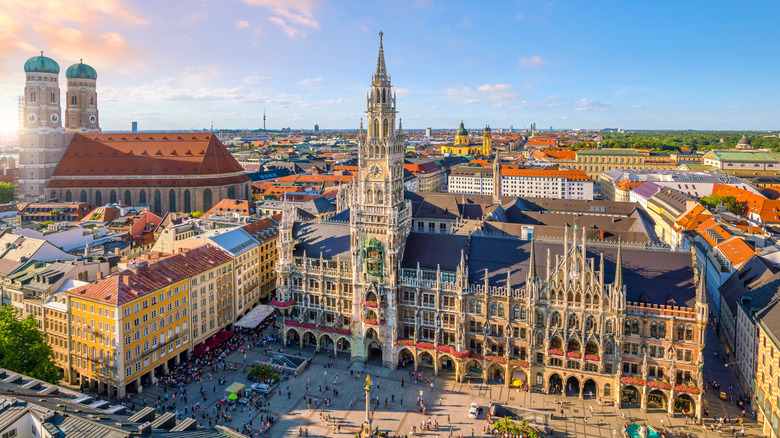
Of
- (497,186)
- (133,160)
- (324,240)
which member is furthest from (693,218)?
(133,160)

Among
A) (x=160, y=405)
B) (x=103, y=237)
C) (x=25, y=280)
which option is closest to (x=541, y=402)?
(x=160, y=405)

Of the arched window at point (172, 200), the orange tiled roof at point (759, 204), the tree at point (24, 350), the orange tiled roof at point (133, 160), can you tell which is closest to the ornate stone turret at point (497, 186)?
the orange tiled roof at point (759, 204)

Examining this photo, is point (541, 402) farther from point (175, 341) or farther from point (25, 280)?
point (25, 280)

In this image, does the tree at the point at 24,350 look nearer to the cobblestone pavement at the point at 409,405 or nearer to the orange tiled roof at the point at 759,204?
the cobblestone pavement at the point at 409,405

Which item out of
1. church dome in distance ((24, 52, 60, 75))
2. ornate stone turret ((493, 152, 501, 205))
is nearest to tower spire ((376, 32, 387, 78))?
ornate stone turret ((493, 152, 501, 205))

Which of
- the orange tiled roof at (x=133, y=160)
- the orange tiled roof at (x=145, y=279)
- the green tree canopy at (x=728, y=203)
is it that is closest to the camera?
the orange tiled roof at (x=145, y=279)

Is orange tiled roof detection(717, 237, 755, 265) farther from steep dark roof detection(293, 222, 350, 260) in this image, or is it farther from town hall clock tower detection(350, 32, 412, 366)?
steep dark roof detection(293, 222, 350, 260)

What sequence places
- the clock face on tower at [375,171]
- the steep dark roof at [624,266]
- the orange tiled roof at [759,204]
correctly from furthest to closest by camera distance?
the orange tiled roof at [759,204], the clock face on tower at [375,171], the steep dark roof at [624,266]
